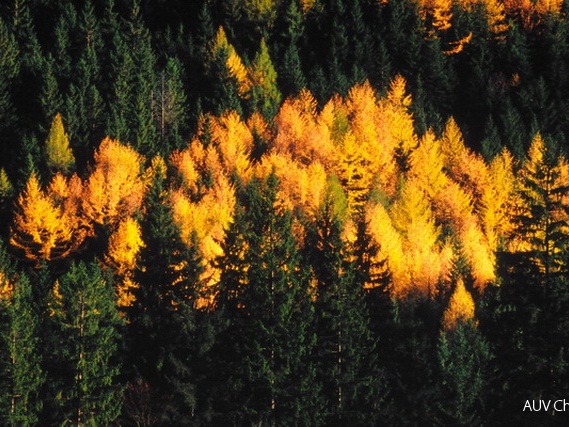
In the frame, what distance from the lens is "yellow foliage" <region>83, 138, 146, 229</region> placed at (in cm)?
6862

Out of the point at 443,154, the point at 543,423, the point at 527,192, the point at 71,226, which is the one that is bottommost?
the point at 543,423

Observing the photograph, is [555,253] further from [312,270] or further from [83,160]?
[83,160]

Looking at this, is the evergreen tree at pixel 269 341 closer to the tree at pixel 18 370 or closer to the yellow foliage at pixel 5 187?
the tree at pixel 18 370

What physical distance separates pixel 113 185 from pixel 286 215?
3377 centimetres

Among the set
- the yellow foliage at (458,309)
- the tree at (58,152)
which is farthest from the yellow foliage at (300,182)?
the tree at (58,152)

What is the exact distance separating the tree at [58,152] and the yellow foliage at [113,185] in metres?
2.45

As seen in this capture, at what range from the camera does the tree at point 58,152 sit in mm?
77375

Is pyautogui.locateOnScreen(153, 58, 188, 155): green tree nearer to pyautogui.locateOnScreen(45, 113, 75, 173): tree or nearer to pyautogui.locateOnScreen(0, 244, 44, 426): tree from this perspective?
pyautogui.locateOnScreen(45, 113, 75, 173): tree

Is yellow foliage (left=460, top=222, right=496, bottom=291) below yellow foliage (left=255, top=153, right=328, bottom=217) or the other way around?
below

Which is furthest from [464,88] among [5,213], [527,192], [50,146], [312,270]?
[527,192]

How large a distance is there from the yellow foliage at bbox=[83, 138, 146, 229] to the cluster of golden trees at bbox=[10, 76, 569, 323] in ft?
0.36

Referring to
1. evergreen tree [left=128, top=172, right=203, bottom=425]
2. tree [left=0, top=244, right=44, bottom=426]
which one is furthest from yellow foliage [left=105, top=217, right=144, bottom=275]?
tree [left=0, top=244, right=44, bottom=426]

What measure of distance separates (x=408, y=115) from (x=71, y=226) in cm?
4227

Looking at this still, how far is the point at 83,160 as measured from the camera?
8256 centimetres
